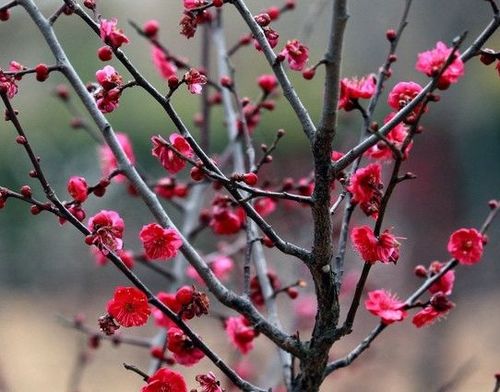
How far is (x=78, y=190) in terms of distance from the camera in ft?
4.19

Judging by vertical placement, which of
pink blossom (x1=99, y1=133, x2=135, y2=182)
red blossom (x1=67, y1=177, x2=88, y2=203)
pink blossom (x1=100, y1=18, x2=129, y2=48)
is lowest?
red blossom (x1=67, y1=177, x2=88, y2=203)

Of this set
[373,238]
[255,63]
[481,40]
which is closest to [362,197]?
[373,238]

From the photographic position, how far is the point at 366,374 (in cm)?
407

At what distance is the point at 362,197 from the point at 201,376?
0.37 m

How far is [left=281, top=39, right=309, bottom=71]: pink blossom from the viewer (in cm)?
128

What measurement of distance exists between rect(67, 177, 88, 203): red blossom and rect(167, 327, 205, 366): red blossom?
0.87ft

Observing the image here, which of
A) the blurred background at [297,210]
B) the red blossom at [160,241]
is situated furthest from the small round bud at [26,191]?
the blurred background at [297,210]

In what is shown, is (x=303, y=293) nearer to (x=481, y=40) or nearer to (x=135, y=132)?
(x=481, y=40)

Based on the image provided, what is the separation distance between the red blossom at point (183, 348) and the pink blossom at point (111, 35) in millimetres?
475

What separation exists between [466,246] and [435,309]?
0.44 feet

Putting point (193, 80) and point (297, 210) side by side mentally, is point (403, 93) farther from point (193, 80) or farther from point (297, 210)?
point (297, 210)

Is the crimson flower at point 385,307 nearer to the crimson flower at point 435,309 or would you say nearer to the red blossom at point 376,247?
the crimson flower at point 435,309

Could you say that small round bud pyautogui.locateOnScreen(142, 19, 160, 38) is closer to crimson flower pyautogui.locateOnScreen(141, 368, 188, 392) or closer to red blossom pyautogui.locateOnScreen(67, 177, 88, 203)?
red blossom pyautogui.locateOnScreen(67, 177, 88, 203)

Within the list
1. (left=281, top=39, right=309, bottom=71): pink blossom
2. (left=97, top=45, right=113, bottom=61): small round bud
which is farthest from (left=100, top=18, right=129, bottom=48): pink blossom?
(left=281, top=39, right=309, bottom=71): pink blossom
